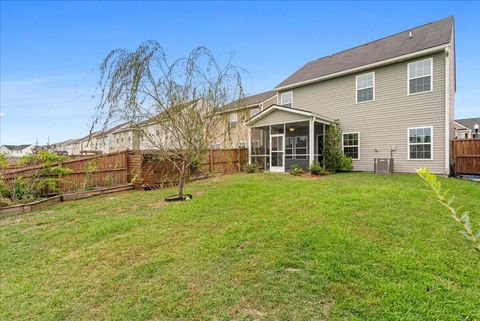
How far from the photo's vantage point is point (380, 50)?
13.8 metres

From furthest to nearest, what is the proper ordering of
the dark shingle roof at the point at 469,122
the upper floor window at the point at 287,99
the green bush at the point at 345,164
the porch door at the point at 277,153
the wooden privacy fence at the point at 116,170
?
the dark shingle roof at the point at 469,122, the upper floor window at the point at 287,99, the porch door at the point at 277,153, the green bush at the point at 345,164, the wooden privacy fence at the point at 116,170

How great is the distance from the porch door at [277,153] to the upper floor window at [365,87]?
14.7 feet

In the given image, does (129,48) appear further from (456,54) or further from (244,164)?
(456,54)

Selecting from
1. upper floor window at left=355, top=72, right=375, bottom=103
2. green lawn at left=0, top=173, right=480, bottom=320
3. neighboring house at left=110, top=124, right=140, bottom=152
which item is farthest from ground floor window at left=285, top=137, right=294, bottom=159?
green lawn at left=0, top=173, right=480, bottom=320

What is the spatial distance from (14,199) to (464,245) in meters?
11.7

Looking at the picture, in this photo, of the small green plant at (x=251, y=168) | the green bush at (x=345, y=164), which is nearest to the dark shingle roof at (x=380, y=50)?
the green bush at (x=345, y=164)

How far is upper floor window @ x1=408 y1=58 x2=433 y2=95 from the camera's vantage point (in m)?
11.2

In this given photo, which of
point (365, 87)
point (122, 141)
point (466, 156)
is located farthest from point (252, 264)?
point (365, 87)

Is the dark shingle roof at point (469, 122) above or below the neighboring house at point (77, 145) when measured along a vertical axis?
above

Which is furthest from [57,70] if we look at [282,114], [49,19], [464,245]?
[464,245]

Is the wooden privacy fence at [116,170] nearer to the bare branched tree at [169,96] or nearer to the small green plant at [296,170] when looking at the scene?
the bare branched tree at [169,96]

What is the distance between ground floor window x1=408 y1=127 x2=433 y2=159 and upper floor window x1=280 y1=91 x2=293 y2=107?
7.01 metres

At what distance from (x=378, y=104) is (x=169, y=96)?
1022cm

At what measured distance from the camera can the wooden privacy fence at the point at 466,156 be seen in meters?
10.4
